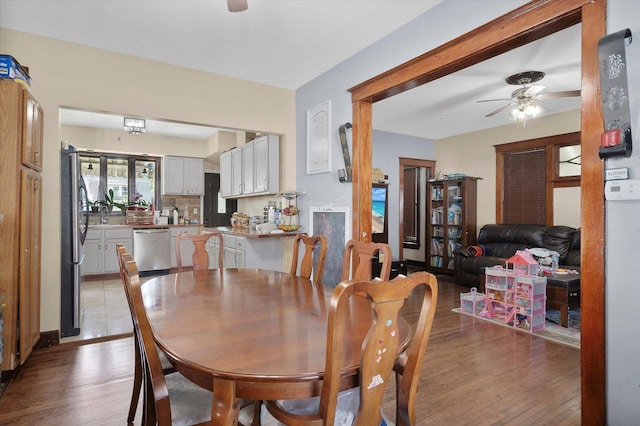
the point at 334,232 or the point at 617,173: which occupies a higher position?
the point at 617,173

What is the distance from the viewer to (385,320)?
0.99m

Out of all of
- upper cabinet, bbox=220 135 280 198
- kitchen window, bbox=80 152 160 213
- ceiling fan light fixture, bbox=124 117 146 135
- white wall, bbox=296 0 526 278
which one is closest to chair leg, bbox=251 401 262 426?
white wall, bbox=296 0 526 278

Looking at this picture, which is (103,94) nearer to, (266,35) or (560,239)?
(266,35)

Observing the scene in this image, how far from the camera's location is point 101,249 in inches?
236

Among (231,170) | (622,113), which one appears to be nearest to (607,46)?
(622,113)

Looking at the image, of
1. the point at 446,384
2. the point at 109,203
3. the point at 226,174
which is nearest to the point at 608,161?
the point at 446,384

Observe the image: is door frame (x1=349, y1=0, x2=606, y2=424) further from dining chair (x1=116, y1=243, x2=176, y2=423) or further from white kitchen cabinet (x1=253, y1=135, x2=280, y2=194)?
white kitchen cabinet (x1=253, y1=135, x2=280, y2=194)

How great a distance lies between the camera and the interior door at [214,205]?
7.53m

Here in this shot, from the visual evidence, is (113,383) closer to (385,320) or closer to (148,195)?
(385,320)

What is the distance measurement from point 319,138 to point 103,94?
2.19 meters

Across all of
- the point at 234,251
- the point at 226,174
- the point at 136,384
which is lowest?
the point at 136,384

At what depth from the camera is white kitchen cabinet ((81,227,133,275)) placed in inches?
232

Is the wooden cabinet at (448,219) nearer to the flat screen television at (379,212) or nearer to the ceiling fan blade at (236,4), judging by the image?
the flat screen television at (379,212)

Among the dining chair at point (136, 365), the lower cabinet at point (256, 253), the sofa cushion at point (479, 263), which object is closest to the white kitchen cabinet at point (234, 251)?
the lower cabinet at point (256, 253)
